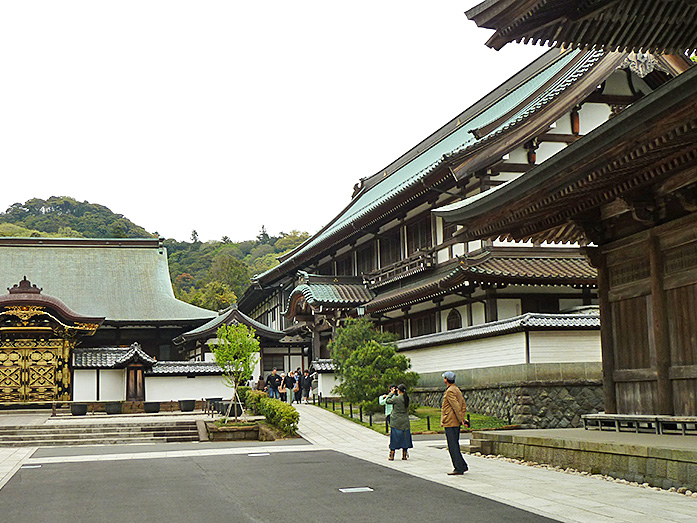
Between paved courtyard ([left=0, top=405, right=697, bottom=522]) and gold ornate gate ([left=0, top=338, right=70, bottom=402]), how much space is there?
58.4 ft

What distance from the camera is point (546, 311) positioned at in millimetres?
25391

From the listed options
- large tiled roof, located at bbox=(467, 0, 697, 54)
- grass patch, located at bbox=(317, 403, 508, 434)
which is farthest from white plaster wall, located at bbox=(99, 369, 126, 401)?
large tiled roof, located at bbox=(467, 0, 697, 54)

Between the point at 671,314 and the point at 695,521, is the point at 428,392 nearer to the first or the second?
the point at 671,314

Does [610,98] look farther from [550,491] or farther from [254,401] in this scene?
[550,491]

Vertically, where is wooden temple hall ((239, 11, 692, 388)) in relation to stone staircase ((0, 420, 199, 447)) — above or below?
above

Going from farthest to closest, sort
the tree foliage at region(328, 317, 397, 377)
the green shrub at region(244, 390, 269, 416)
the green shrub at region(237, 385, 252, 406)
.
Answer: the green shrub at region(237, 385, 252, 406)
the green shrub at region(244, 390, 269, 416)
the tree foliage at region(328, 317, 397, 377)

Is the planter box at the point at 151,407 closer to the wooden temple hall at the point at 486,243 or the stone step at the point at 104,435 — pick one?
the wooden temple hall at the point at 486,243

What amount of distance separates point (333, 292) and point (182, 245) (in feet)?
282

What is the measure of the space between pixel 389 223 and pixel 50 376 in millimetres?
16421

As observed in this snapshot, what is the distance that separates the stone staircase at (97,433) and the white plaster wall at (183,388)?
8341 millimetres

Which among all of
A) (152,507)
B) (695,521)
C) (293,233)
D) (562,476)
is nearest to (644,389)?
(562,476)

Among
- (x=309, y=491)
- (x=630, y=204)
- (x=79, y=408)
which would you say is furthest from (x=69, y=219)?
(x=309, y=491)

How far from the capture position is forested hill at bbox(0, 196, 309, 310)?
8575cm

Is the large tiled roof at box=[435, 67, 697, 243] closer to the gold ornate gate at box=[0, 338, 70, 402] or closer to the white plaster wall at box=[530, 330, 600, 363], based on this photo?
the white plaster wall at box=[530, 330, 600, 363]
